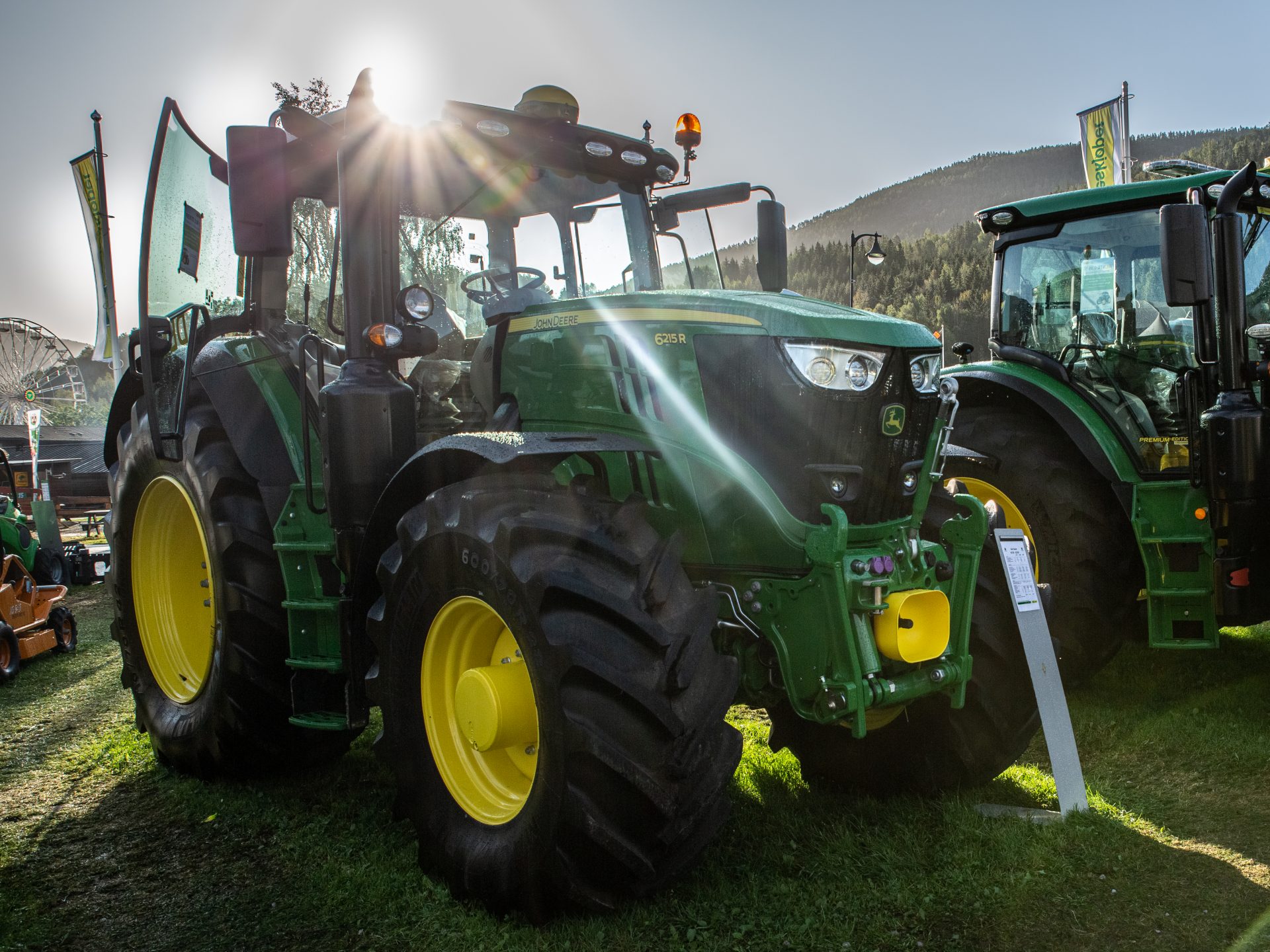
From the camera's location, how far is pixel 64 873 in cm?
338

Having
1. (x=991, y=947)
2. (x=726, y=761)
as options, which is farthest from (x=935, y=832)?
(x=726, y=761)

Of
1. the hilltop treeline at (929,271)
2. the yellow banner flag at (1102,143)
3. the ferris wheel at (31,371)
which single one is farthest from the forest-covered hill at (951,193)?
the yellow banner flag at (1102,143)

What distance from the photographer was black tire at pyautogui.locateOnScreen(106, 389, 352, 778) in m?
3.79

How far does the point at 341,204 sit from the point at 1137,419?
398 centimetres

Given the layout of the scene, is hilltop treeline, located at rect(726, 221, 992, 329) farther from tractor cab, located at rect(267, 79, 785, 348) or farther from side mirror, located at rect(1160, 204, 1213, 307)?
tractor cab, located at rect(267, 79, 785, 348)

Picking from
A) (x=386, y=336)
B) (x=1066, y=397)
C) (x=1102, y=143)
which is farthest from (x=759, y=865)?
(x=1102, y=143)

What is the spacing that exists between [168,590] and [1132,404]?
4.74m

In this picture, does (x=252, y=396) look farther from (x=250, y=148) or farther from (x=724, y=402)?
(x=724, y=402)

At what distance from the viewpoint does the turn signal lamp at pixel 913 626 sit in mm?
2857

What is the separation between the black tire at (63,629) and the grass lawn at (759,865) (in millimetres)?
3140

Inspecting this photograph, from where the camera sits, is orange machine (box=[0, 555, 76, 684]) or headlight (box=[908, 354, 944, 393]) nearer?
headlight (box=[908, 354, 944, 393])

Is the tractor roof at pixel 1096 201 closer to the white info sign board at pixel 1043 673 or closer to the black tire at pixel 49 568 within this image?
the white info sign board at pixel 1043 673

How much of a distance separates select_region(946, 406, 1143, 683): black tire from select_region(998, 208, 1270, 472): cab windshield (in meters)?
0.30

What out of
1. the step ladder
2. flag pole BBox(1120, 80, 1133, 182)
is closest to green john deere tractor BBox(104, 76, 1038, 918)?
the step ladder
